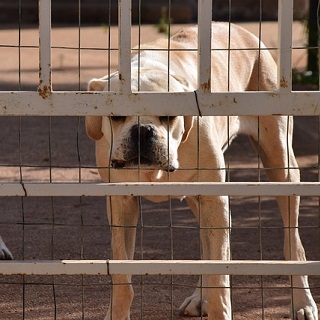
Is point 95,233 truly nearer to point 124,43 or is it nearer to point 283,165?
point 283,165

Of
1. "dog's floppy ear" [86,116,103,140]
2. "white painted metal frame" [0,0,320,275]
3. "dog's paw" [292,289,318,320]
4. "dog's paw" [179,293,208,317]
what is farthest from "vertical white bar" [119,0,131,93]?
"dog's paw" [292,289,318,320]

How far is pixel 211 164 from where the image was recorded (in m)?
4.69

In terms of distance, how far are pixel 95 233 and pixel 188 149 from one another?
242cm

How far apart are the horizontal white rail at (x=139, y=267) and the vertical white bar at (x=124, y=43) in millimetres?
664

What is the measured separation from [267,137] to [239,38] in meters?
0.63

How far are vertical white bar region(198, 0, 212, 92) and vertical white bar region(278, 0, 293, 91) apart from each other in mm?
262

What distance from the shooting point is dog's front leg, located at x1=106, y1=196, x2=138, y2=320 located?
4707 millimetres

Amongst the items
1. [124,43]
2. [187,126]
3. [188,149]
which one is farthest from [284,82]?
[188,149]

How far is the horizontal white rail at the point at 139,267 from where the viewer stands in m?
3.66

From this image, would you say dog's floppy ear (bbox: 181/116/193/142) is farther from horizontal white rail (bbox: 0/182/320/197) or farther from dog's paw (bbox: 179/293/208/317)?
dog's paw (bbox: 179/293/208/317)

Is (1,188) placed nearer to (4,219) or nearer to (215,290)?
(215,290)

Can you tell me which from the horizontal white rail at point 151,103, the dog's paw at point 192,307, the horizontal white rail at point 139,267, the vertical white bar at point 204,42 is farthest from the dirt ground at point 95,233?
the vertical white bar at point 204,42

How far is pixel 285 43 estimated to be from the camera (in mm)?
3562

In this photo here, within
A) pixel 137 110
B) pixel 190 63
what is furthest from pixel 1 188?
pixel 190 63
